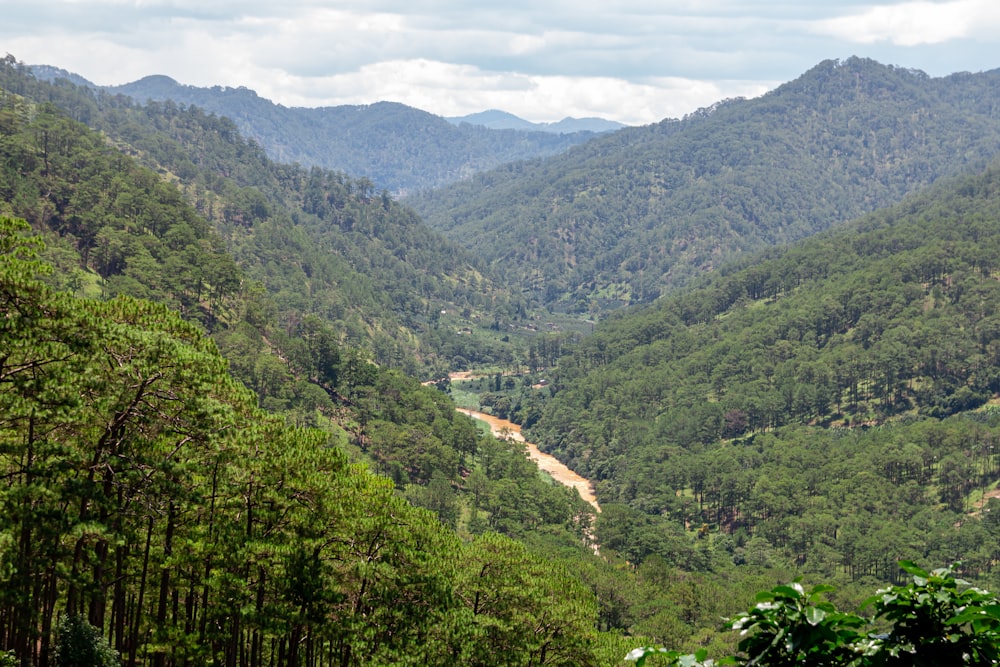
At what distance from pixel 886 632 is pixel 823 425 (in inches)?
6223

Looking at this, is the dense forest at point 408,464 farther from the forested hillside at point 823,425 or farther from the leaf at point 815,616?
the forested hillside at point 823,425

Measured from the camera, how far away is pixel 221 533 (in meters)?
26.0

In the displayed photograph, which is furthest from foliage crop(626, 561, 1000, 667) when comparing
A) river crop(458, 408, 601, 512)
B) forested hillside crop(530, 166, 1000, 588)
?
river crop(458, 408, 601, 512)

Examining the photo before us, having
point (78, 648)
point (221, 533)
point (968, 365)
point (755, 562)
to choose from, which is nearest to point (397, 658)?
point (221, 533)

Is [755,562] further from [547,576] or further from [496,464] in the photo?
[547,576]

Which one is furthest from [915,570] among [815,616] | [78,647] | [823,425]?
[823,425]

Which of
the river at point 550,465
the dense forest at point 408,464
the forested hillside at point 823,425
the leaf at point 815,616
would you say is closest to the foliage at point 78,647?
the dense forest at point 408,464

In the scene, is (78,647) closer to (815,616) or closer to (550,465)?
(815,616)

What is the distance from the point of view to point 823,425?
154000mm

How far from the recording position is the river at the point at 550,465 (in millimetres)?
141875

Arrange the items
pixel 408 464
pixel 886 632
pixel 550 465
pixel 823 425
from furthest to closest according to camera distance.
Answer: pixel 550 465, pixel 823 425, pixel 408 464, pixel 886 632

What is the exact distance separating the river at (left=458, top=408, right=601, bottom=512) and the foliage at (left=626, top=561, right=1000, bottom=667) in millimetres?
123283

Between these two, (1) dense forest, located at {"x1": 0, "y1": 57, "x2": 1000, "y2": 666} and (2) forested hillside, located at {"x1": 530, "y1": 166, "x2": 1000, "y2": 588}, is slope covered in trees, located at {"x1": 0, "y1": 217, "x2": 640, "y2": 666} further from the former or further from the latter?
(2) forested hillside, located at {"x1": 530, "y1": 166, "x2": 1000, "y2": 588}

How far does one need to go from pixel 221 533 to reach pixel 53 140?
129m
